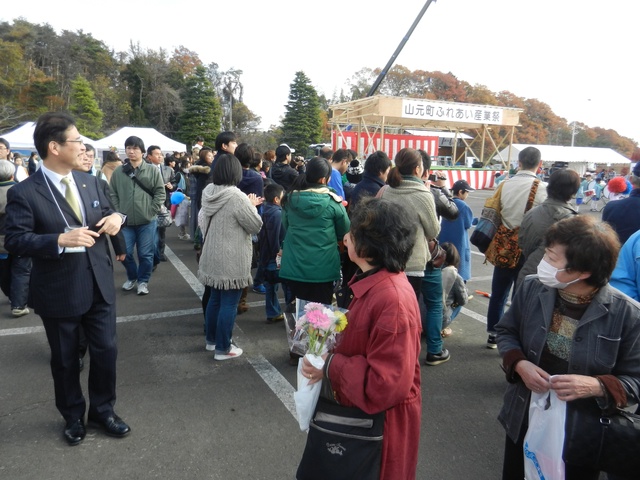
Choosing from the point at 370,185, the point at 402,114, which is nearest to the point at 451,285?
the point at 370,185

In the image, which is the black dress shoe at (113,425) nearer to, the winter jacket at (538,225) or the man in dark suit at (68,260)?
the man in dark suit at (68,260)

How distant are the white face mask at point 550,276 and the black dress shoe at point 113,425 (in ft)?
8.83

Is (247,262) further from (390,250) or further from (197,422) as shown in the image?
(390,250)

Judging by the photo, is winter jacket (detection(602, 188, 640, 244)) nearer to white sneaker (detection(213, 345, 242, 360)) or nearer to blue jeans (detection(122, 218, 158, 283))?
white sneaker (detection(213, 345, 242, 360))

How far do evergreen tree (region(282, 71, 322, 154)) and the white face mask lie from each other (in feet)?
156

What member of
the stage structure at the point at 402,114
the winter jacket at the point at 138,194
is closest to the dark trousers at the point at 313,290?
the winter jacket at the point at 138,194

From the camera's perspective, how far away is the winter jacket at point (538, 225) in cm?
323

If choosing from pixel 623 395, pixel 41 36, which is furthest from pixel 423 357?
pixel 41 36

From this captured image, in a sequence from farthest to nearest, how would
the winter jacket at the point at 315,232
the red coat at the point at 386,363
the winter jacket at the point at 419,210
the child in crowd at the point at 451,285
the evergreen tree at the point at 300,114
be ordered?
the evergreen tree at the point at 300,114 < the child in crowd at the point at 451,285 < the winter jacket at the point at 315,232 < the winter jacket at the point at 419,210 < the red coat at the point at 386,363

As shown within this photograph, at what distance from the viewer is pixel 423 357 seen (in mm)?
4012

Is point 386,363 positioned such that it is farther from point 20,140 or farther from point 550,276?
point 20,140

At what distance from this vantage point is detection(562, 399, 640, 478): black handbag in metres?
1.65

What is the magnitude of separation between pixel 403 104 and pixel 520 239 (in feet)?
44.3

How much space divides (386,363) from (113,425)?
7.29 feet
